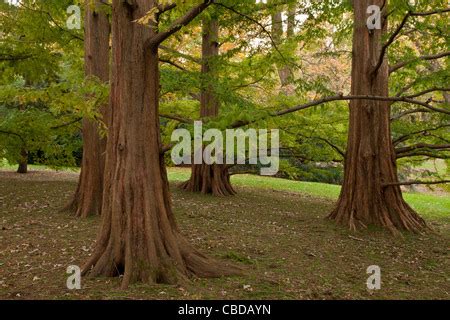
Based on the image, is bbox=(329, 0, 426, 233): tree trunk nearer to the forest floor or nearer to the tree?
the forest floor

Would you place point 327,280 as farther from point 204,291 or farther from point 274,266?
point 204,291

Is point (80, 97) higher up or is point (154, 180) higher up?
point (80, 97)

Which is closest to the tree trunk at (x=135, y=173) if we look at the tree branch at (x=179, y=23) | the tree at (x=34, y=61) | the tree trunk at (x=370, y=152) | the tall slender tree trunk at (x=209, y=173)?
the tree branch at (x=179, y=23)

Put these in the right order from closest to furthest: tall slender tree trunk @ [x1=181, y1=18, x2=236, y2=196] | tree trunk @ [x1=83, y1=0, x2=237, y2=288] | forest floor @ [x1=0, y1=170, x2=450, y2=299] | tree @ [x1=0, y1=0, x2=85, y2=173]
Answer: forest floor @ [x1=0, y1=170, x2=450, y2=299] → tree trunk @ [x1=83, y1=0, x2=237, y2=288] → tree @ [x1=0, y1=0, x2=85, y2=173] → tall slender tree trunk @ [x1=181, y1=18, x2=236, y2=196]

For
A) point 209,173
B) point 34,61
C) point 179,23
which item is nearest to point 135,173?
point 179,23

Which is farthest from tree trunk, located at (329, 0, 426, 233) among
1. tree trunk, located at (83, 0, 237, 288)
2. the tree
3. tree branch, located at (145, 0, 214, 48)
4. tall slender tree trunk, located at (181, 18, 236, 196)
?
the tree

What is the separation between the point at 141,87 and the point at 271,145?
807cm

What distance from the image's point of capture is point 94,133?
9820mm

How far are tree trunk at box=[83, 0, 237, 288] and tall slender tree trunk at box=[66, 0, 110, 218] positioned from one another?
4.01 metres

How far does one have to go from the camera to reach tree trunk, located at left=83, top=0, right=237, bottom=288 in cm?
555

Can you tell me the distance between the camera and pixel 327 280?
614 cm

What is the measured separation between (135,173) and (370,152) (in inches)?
222

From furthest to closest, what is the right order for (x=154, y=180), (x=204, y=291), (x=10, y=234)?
(x=10, y=234) → (x=154, y=180) → (x=204, y=291)
